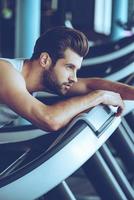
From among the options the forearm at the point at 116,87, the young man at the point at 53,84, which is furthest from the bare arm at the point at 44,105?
the forearm at the point at 116,87

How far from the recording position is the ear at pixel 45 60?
1.69 m

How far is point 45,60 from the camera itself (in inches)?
67.1

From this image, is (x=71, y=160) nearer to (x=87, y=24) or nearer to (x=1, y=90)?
(x=1, y=90)

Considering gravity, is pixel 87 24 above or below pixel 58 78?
below

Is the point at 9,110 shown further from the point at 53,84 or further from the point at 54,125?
the point at 54,125

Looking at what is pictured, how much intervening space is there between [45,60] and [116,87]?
0.33 m

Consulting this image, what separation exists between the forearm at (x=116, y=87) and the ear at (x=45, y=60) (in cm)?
27

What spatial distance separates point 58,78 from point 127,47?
2.20 meters

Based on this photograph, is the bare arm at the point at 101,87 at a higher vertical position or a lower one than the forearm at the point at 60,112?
lower

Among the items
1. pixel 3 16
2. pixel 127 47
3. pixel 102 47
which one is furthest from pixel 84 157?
pixel 3 16

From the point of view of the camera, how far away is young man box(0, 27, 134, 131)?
1484 millimetres

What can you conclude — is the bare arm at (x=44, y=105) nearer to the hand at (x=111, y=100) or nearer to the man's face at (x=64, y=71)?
the hand at (x=111, y=100)

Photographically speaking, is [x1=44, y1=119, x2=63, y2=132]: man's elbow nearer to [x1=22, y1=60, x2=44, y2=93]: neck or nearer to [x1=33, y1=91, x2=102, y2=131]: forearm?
[x1=33, y1=91, x2=102, y2=131]: forearm

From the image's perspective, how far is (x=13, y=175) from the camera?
135 centimetres
